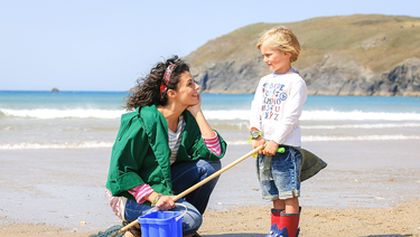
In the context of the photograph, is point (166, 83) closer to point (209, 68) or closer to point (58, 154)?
point (58, 154)

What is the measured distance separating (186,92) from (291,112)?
0.66m

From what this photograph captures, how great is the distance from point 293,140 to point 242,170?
4.67 meters

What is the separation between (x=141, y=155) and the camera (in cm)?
422

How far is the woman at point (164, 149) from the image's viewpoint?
419cm

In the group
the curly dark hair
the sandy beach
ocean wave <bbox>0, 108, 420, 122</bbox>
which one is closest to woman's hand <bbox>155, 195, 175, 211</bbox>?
the curly dark hair

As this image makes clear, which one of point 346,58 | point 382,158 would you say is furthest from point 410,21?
point 382,158

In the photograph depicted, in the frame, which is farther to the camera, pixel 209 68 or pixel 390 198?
pixel 209 68

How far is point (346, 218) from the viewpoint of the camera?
232 inches

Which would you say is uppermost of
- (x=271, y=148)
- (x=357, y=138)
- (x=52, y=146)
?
(x=271, y=148)

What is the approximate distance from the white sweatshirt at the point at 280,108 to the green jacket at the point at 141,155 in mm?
702

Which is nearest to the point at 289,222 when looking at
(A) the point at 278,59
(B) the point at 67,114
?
(A) the point at 278,59

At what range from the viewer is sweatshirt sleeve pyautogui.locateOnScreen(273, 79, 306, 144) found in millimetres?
4484

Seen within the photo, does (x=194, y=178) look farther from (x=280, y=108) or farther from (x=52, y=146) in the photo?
(x=52, y=146)

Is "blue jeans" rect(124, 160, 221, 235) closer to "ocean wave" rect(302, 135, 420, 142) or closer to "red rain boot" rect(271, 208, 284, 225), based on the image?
"red rain boot" rect(271, 208, 284, 225)
